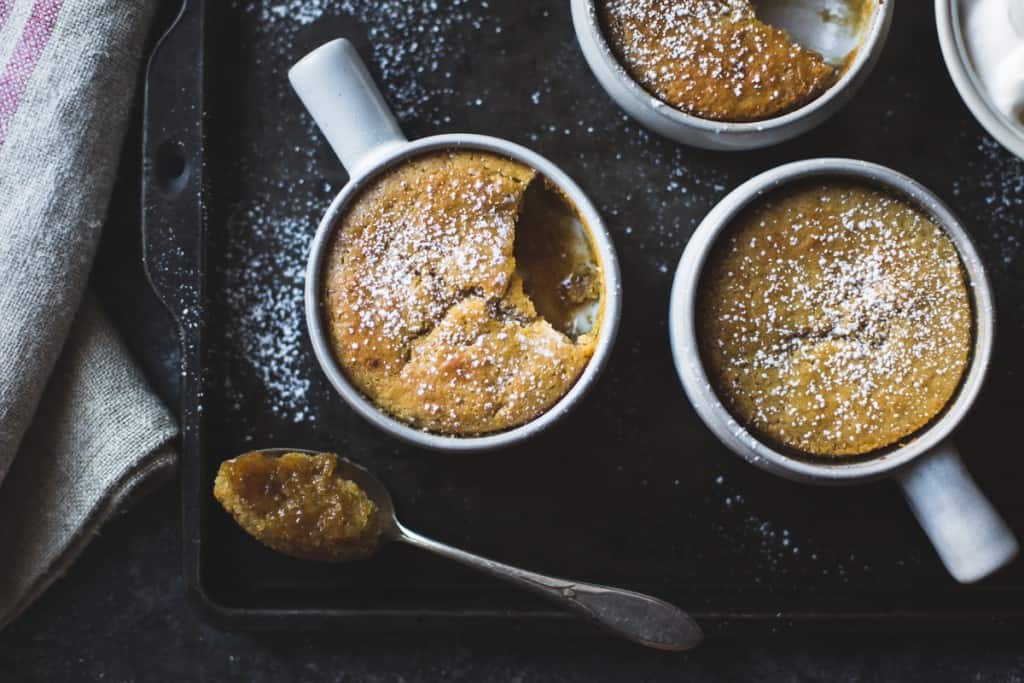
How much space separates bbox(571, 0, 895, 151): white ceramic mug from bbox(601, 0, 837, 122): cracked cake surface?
1 centimetres

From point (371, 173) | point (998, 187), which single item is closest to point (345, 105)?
point (371, 173)

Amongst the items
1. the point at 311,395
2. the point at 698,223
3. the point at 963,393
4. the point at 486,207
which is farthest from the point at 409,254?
the point at 963,393

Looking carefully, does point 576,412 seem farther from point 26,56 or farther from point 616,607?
point 26,56

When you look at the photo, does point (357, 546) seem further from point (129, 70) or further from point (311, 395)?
point (129, 70)

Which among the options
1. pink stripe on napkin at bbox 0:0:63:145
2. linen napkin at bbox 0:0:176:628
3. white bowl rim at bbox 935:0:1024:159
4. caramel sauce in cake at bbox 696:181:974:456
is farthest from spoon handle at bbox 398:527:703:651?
pink stripe on napkin at bbox 0:0:63:145

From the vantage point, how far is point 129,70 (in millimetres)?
1373

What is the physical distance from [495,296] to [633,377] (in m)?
0.25

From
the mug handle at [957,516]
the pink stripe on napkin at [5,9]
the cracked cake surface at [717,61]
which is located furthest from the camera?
the pink stripe on napkin at [5,9]

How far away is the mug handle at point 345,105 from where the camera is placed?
47.4 inches

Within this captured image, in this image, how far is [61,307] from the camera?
1.33m

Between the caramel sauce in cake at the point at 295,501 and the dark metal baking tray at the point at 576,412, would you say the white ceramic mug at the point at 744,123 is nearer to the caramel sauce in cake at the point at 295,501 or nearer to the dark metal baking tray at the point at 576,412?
the dark metal baking tray at the point at 576,412

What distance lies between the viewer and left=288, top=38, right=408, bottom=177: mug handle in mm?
1205

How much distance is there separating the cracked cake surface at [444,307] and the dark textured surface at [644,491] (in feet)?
0.54

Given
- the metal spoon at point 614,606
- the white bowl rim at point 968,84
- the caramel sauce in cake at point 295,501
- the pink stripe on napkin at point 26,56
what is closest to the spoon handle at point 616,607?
the metal spoon at point 614,606
